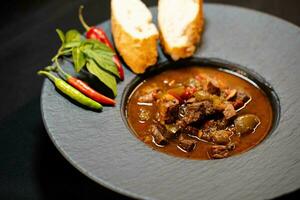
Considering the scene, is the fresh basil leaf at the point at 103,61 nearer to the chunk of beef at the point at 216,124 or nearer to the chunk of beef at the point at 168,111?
the chunk of beef at the point at 168,111

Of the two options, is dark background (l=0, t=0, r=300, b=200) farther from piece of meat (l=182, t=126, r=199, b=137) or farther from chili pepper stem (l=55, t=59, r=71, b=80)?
piece of meat (l=182, t=126, r=199, b=137)

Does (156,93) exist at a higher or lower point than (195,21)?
lower

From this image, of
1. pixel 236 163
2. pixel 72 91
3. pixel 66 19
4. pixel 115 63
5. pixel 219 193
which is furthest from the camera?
pixel 66 19

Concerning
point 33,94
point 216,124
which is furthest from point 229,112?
point 33,94

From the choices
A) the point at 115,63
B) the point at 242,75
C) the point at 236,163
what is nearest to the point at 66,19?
the point at 115,63

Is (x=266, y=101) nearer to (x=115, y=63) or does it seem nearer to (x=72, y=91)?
(x=115, y=63)

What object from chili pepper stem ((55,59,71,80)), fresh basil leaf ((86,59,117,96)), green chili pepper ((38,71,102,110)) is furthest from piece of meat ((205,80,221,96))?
chili pepper stem ((55,59,71,80))

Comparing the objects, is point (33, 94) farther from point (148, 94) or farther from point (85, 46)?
point (148, 94)
